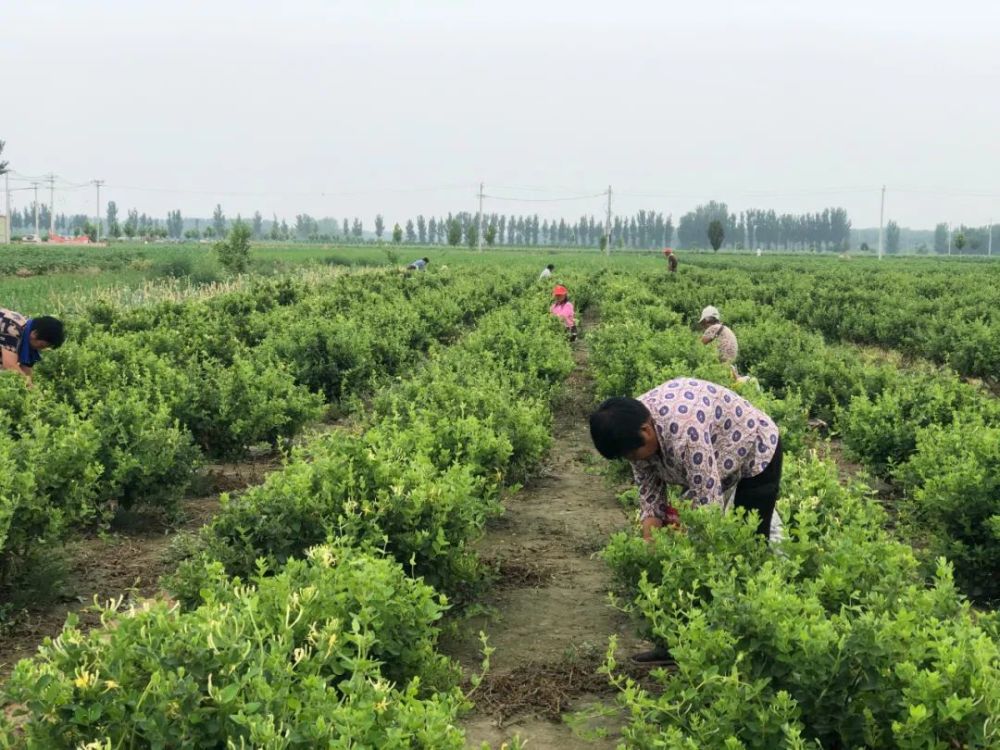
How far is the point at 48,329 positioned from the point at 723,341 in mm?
7541

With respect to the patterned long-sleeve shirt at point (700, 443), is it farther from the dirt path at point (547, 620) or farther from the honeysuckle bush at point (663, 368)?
the honeysuckle bush at point (663, 368)

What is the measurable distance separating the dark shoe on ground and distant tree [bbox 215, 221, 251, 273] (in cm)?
3311

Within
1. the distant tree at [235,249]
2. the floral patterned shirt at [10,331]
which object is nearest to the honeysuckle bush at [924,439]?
the floral patterned shirt at [10,331]

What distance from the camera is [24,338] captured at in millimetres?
8492

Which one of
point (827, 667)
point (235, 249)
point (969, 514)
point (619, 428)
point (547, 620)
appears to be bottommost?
point (547, 620)

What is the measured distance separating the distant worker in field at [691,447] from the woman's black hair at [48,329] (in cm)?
583

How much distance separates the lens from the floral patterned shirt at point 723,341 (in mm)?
11742

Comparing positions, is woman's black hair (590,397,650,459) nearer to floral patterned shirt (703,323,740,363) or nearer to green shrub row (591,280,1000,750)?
green shrub row (591,280,1000,750)

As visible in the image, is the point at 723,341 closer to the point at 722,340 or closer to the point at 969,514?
the point at 722,340

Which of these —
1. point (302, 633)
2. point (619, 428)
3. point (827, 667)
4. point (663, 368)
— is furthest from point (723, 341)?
point (302, 633)

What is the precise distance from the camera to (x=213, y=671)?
2869mm

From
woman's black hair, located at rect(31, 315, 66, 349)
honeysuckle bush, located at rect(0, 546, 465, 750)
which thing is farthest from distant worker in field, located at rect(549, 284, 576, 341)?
honeysuckle bush, located at rect(0, 546, 465, 750)

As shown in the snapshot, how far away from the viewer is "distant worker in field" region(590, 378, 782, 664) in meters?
4.20

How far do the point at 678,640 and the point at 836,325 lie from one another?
18.8 m
